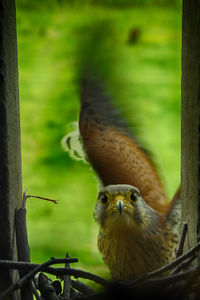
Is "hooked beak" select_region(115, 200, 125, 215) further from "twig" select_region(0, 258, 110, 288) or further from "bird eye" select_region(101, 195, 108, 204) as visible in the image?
"twig" select_region(0, 258, 110, 288)

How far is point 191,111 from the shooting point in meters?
0.97

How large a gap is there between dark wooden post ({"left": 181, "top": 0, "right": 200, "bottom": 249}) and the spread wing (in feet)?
2.03

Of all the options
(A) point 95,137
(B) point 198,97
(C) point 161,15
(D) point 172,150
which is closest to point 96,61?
(A) point 95,137

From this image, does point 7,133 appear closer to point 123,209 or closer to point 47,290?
point 47,290

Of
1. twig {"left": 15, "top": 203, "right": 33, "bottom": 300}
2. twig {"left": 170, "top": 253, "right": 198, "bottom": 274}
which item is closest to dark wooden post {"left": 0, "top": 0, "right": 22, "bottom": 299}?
twig {"left": 15, "top": 203, "right": 33, "bottom": 300}

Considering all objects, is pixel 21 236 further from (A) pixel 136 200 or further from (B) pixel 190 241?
(A) pixel 136 200

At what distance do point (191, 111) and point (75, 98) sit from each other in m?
1.82

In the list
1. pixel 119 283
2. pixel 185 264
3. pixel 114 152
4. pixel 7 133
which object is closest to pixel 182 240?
pixel 185 264

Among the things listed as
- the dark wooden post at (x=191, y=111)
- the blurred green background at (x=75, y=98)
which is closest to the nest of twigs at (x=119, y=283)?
the dark wooden post at (x=191, y=111)

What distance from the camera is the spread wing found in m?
1.65

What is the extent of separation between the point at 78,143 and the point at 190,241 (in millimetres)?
747

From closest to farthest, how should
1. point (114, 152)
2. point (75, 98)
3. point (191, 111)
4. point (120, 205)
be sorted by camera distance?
point (191, 111), point (120, 205), point (114, 152), point (75, 98)

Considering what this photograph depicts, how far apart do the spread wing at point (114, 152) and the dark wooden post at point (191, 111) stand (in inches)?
24.4

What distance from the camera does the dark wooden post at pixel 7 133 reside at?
2.93ft
